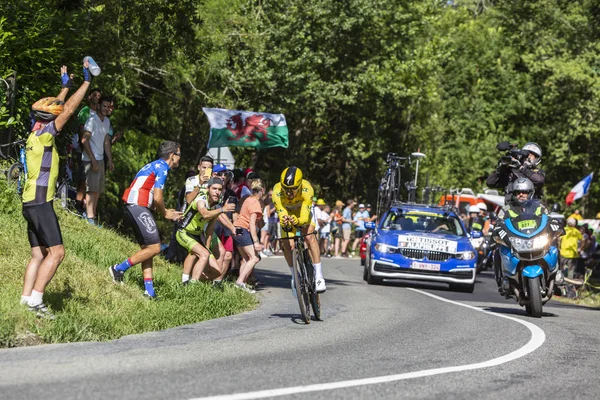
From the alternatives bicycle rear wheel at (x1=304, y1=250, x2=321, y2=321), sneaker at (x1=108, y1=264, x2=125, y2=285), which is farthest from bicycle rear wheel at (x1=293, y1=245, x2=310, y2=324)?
sneaker at (x1=108, y1=264, x2=125, y2=285)

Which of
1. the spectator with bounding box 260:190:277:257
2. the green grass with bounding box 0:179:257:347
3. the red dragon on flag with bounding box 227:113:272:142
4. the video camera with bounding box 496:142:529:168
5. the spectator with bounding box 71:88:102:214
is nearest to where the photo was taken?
the green grass with bounding box 0:179:257:347

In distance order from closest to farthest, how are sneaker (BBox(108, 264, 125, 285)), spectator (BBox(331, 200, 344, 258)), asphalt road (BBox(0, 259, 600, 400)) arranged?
asphalt road (BBox(0, 259, 600, 400))
sneaker (BBox(108, 264, 125, 285))
spectator (BBox(331, 200, 344, 258))

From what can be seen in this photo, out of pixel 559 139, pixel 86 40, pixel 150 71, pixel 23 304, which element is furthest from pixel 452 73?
pixel 23 304

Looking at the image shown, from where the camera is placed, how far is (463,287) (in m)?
22.0

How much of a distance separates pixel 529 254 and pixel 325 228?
21947 millimetres

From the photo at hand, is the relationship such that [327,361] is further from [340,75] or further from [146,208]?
[340,75]

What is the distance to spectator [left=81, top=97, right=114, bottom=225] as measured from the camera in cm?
1717

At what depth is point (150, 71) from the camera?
31.5 m

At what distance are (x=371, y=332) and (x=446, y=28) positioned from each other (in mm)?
55790

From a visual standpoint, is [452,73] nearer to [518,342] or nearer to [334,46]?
[334,46]

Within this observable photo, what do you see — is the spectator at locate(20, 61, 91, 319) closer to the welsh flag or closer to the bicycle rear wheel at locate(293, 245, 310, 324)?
the bicycle rear wheel at locate(293, 245, 310, 324)

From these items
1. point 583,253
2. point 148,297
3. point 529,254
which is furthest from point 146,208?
point 583,253

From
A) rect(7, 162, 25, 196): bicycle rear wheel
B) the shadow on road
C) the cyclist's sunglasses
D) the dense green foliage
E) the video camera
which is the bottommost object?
the shadow on road

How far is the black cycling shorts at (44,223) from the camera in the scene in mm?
10250
